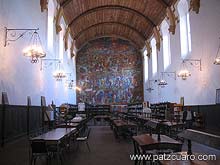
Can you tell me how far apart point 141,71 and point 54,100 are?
15.5 meters

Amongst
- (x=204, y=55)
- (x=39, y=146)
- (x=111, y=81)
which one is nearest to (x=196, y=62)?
(x=204, y=55)

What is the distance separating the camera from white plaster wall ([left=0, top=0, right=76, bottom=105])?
9195 millimetres

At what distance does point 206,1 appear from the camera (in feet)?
42.9

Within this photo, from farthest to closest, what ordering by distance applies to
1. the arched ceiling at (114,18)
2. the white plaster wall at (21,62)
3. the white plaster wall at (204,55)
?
the arched ceiling at (114,18)
the white plaster wall at (204,55)
the white plaster wall at (21,62)

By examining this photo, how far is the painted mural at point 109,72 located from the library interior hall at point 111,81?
0.38ft

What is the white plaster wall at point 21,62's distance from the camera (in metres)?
9.19

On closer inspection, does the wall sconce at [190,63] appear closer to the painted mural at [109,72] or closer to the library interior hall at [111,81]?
the library interior hall at [111,81]

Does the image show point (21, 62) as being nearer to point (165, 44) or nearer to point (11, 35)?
point (11, 35)

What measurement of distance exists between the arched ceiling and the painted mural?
1142 mm

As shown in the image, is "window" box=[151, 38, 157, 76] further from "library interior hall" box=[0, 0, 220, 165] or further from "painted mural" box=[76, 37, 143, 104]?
"painted mural" box=[76, 37, 143, 104]

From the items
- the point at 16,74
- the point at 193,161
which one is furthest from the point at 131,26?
the point at 193,161

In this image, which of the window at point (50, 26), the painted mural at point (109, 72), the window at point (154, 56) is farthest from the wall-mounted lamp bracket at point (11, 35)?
the painted mural at point (109, 72)

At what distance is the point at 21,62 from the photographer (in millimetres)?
11086

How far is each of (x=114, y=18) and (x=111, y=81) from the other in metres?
7.64
